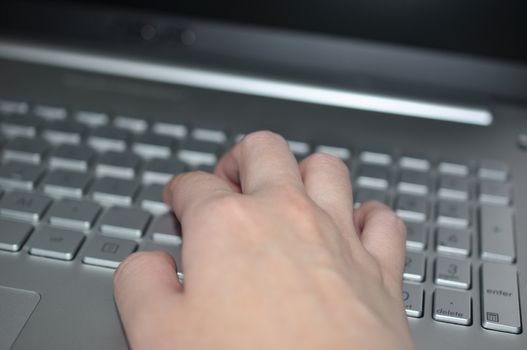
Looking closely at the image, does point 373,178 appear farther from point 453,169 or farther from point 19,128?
point 19,128

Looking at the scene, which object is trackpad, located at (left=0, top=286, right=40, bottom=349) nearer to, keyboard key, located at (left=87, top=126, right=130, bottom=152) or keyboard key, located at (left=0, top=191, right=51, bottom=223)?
keyboard key, located at (left=0, top=191, right=51, bottom=223)

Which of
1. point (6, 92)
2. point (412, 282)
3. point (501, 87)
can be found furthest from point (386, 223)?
point (6, 92)

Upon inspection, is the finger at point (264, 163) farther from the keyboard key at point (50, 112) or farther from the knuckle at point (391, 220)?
the keyboard key at point (50, 112)

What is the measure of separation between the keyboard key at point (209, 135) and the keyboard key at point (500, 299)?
292 millimetres

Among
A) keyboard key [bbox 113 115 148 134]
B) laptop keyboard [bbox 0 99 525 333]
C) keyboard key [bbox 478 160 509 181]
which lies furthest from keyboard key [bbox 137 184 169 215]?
keyboard key [bbox 478 160 509 181]

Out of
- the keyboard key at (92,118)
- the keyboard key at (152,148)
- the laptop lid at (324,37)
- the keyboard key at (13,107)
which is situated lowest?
the keyboard key at (152,148)

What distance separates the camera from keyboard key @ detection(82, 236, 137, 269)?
0.56 meters

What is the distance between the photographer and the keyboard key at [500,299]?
1.74 ft

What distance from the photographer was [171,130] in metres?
0.73

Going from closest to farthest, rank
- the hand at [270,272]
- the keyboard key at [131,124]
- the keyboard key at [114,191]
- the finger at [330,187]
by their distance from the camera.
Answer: the hand at [270,272]
the finger at [330,187]
the keyboard key at [114,191]
the keyboard key at [131,124]

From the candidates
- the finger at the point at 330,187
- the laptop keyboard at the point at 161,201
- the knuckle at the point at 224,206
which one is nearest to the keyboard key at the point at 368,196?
the laptop keyboard at the point at 161,201

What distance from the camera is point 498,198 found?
0.67 m

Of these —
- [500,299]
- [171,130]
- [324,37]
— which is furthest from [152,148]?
[500,299]

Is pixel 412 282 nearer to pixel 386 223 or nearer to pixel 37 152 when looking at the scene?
pixel 386 223
